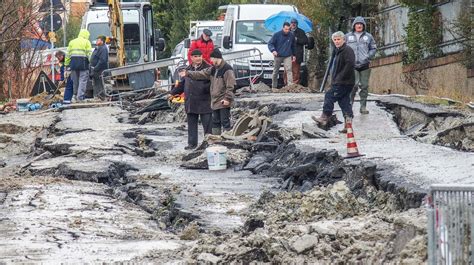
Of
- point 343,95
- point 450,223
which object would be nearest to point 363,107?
point 343,95

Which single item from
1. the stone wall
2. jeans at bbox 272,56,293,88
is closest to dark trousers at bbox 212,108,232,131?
the stone wall

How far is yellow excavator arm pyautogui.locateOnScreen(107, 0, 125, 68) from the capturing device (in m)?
36.1

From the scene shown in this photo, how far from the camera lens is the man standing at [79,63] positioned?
32.2 m

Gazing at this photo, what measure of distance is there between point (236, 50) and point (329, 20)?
239 inches

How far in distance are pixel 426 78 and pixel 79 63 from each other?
896 centimetres

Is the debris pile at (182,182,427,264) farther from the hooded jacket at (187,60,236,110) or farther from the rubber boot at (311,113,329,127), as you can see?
the rubber boot at (311,113,329,127)

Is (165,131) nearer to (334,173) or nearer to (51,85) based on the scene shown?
(334,173)

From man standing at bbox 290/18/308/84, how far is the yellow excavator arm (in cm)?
666

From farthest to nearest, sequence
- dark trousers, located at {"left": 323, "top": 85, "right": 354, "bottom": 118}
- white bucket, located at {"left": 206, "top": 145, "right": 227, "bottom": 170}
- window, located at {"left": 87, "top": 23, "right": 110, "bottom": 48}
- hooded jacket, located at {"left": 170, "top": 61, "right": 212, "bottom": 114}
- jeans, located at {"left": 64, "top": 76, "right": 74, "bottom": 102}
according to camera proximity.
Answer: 1. window, located at {"left": 87, "top": 23, "right": 110, "bottom": 48}
2. jeans, located at {"left": 64, "top": 76, "right": 74, "bottom": 102}
3. hooded jacket, located at {"left": 170, "top": 61, "right": 212, "bottom": 114}
4. dark trousers, located at {"left": 323, "top": 85, "right": 354, "bottom": 118}
5. white bucket, located at {"left": 206, "top": 145, "right": 227, "bottom": 170}

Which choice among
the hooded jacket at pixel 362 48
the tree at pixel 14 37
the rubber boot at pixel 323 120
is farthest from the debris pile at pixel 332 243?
the tree at pixel 14 37

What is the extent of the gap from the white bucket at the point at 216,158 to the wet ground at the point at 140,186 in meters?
0.17

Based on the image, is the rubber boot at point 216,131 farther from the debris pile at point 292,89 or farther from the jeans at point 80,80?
the jeans at point 80,80

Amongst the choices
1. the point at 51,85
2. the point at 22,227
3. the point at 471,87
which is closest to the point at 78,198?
the point at 22,227

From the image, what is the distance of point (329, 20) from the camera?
38594mm
